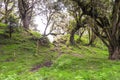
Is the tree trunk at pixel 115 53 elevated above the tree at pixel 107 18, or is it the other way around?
the tree at pixel 107 18

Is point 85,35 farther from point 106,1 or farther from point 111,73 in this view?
point 111,73

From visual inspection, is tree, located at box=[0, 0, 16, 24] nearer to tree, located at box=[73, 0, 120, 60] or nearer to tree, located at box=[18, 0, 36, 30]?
tree, located at box=[18, 0, 36, 30]

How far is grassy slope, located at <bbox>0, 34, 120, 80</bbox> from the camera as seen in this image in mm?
18219

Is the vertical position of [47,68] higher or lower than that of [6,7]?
lower

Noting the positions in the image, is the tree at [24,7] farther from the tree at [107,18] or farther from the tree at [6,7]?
the tree at [107,18]

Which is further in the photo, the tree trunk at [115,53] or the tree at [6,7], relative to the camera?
the tree at [6,7]

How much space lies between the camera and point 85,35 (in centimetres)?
6588

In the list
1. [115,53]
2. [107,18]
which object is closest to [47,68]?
[115,53]

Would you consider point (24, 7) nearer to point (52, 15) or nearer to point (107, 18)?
point (52, 15)

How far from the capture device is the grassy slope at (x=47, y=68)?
18.2m

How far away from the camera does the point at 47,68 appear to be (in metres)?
23.4

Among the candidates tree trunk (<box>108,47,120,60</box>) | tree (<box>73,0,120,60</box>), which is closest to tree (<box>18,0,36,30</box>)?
tree (<box>73,0,120,60</box>)

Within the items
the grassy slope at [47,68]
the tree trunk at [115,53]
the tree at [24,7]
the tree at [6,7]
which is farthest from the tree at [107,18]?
the tree at [6,7]

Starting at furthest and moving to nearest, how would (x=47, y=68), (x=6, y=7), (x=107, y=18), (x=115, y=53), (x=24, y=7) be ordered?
1. (x=6, y=7)
2. (x=24, y=7)
3. (x=107, y=18)
4. (x=115, y=53)
5. (x=47, y=68)
